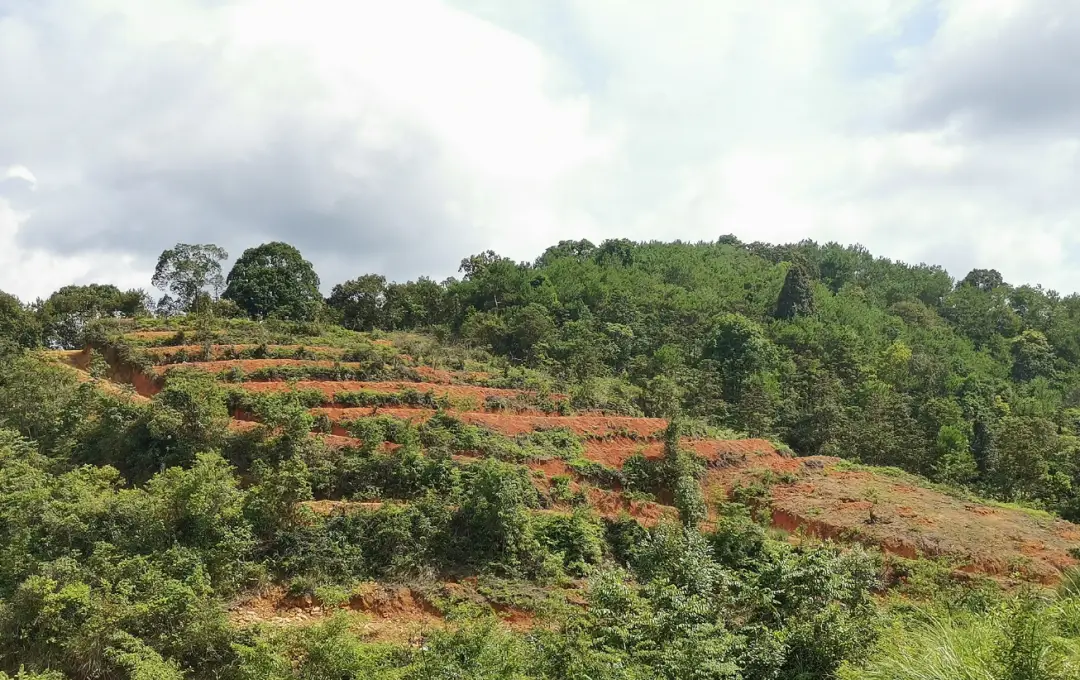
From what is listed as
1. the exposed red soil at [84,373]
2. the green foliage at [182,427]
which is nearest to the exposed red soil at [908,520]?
the green foliage at [182,427]

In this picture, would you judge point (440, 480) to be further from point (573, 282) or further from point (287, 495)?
point (573, 282)

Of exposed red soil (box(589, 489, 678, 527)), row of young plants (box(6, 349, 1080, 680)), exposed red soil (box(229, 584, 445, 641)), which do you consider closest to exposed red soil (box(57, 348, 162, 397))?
row of young plants (box(6, 349, 1080, 680))

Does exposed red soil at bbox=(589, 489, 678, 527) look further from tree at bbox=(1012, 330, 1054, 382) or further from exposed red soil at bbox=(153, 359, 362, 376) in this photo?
tree at bbox=(1012, 330, 1054, 382)

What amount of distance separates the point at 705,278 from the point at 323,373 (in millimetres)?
34914

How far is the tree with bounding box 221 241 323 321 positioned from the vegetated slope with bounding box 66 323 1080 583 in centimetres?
981

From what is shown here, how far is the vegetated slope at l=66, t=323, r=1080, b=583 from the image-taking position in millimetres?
19266

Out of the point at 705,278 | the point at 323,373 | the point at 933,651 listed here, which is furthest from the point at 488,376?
the point at 705,278

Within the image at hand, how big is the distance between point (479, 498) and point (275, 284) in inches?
1029

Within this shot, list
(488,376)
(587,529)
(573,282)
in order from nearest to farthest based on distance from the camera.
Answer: (587,529) < (488,376) < (573,282)

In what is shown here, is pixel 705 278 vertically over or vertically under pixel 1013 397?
over

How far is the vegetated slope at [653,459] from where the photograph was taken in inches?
758

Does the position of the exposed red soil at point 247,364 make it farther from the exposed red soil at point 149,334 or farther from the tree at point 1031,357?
the tree at point 1031,357

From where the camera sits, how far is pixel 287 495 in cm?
1483

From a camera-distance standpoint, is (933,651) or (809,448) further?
(809,448)
